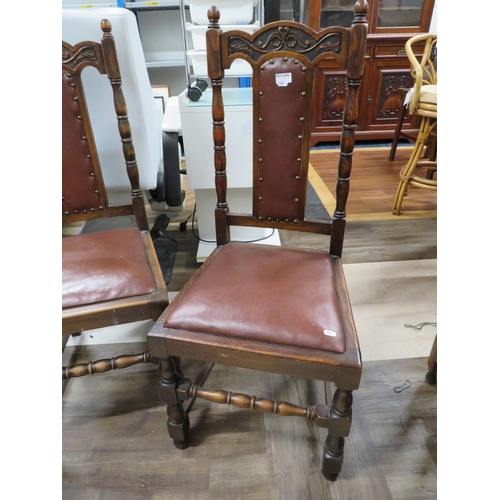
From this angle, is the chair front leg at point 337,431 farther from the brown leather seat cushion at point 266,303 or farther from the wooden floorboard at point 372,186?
the wooden floorboard at point 372,186

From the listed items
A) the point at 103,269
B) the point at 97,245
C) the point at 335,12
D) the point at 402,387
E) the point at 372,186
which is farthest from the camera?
the point at 335,12

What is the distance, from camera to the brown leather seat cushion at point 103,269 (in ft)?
3.03

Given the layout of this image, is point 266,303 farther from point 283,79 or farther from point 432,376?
point 432,376

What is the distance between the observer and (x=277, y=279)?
3.12ft

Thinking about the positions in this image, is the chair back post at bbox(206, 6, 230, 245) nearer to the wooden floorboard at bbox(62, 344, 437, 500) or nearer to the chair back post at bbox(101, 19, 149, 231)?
the chair back post at bbox(101, 19, 149, 231)

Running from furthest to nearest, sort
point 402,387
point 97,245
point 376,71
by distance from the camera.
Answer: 1. point 376,71
2. point 402,387
3. point 97,245

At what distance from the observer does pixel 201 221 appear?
1.85 metres

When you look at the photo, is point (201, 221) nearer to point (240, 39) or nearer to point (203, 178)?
point (203, 178)

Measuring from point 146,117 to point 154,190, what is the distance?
31cm

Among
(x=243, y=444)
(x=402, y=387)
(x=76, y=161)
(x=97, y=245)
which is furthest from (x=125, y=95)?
(x=402, y=387)

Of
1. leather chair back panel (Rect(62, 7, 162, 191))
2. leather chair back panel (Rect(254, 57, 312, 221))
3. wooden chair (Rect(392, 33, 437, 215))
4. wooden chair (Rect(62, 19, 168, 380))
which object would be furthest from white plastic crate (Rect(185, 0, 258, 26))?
wooden chair (Rect(392, 33, 437, 215))

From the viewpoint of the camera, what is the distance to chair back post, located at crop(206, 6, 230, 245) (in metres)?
0.95

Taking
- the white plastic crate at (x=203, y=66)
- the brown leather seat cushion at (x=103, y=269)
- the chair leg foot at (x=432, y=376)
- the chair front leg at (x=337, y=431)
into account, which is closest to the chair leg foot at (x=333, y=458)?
the chair front leg at (x=337, y=431)

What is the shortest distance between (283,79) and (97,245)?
71 centimetres
